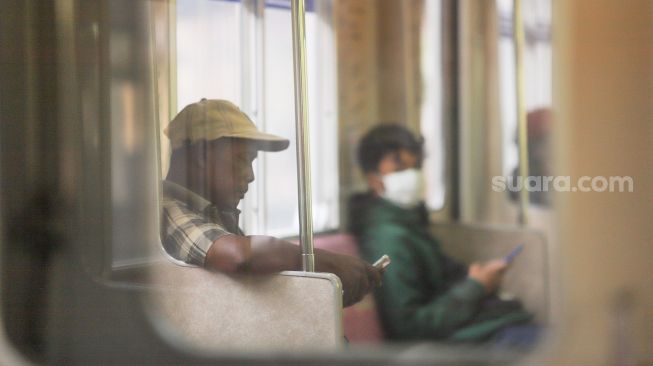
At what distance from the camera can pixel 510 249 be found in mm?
1468

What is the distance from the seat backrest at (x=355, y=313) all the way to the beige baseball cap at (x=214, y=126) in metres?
0.20

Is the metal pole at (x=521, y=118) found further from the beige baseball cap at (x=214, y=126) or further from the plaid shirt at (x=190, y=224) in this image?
the plaid shirt at (x=190, y=224)

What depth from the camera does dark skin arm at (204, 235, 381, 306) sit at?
1.60 m

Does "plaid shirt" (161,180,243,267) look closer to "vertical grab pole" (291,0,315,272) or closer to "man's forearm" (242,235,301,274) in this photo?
"man's forearm" (242,235,301,274)

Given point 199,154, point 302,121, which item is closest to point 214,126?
point 199,154

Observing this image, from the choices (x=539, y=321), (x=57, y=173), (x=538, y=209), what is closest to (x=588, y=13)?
(x=538, y=209)

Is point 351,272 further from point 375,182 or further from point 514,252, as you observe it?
point 514,252

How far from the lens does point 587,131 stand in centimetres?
136

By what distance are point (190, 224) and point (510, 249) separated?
0.66m

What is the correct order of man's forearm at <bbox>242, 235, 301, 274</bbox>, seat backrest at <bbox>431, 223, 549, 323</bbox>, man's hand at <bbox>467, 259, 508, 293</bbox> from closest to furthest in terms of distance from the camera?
1. seat backrest at <bbox>431, 223, 549, 323</bbox>
2. man's hand at <bbox>467, 259, 508, 293</bbox>
3. man's forearm at <bbox>242, 235, 301, 274</bbox>

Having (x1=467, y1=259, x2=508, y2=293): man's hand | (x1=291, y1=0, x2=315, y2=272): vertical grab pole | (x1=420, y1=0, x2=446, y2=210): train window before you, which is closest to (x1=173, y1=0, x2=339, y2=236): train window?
(x1=291, y1=0, x2=315, y2=272): vertical grab pole

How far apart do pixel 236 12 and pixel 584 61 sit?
26.3 inches

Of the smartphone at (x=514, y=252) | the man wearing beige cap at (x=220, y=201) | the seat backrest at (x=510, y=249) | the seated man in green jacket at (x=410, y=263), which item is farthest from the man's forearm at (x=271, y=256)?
the smartphone at (x=514, y=252)

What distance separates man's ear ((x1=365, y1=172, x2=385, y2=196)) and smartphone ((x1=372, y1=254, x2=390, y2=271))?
12cm
